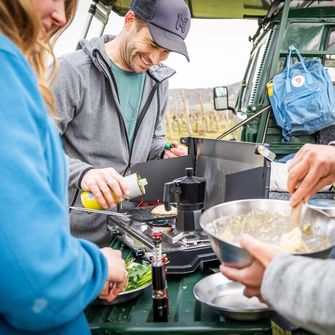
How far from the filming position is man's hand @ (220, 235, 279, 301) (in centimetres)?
95

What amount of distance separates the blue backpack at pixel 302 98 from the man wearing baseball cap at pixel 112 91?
84.4 inches

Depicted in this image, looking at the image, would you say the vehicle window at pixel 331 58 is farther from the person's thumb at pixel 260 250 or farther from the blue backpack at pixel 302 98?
the person's thumb at pixel 260 250

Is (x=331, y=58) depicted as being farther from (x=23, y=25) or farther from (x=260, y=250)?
(x=23, y=25)

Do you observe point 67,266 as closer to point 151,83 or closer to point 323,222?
point 323,222

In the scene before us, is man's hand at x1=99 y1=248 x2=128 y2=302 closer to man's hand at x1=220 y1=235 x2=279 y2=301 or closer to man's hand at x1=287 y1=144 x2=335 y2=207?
man's hand at x1=220 y1=235 x2=279 y2=301

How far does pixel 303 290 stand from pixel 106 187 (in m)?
0.95

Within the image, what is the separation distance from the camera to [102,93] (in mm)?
2062

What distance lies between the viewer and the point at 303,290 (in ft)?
2.74

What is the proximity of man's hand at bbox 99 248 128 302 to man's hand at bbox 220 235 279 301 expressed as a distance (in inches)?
11.0

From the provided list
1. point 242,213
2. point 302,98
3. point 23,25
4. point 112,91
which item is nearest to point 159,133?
point 112,91

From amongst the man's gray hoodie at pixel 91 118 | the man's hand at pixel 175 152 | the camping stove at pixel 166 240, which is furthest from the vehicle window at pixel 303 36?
the camping stove at pixel 166 240

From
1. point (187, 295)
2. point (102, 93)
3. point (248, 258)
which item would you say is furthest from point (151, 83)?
point (248, 258)

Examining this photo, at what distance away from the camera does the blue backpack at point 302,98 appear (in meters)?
3.87

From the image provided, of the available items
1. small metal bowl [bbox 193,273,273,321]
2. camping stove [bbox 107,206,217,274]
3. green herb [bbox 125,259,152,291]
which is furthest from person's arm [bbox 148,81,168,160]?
small metal bowl [bbox 193,273,273,321]
